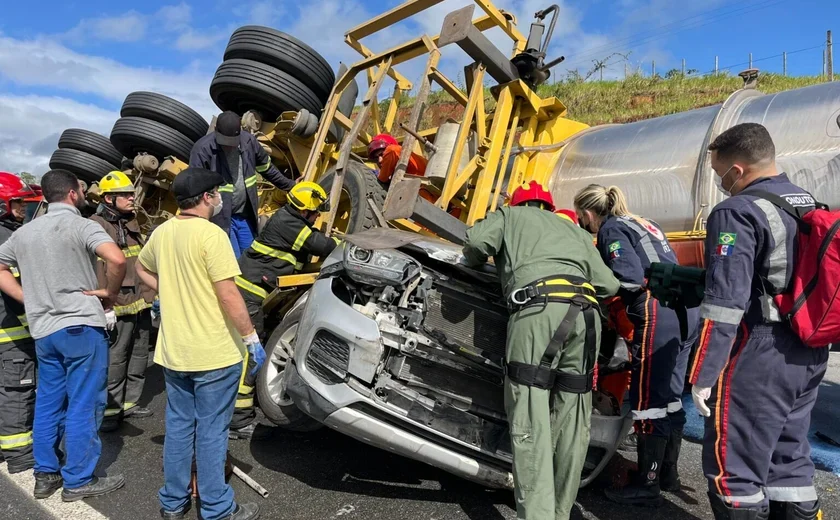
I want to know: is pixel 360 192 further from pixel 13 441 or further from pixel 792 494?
pixel 792 494

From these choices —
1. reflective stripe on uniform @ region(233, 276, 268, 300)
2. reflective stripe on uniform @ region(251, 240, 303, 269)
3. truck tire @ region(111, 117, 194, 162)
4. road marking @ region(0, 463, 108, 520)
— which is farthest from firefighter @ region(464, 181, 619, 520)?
truck tire @ region(111, 117, 194, 162)

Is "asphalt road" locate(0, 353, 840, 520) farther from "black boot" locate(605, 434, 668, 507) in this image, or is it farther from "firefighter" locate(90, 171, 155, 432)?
"firefighter" locate(90, 171, 155, 432)

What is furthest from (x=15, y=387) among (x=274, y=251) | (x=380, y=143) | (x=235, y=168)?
(x=380, y=143)

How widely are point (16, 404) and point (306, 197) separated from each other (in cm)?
204

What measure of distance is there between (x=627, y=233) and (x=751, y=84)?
2359 mm

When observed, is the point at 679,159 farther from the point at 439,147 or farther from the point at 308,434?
the point at 308,434

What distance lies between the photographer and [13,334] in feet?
10.3

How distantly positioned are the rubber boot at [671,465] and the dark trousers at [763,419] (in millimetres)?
734

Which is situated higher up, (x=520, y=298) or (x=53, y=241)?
(x=520, y=298)

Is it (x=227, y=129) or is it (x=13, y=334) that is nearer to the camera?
(x=13, y=334)

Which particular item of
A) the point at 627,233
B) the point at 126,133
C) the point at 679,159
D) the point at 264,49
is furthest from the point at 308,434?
the point at 126,133

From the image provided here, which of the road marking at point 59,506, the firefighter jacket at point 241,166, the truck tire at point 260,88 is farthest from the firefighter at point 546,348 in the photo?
the truck tire at point 260,88

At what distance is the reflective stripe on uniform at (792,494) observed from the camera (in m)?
2.04

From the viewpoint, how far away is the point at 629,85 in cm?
1553
